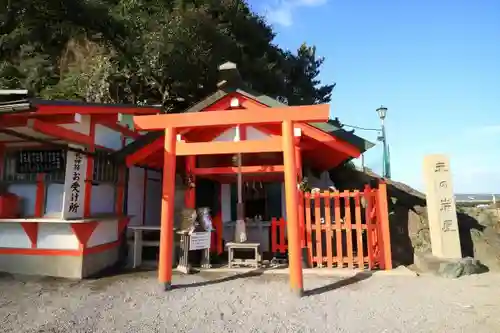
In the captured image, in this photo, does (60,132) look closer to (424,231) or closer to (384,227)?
(384,227)

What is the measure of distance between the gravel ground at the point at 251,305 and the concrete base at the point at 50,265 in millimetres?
319

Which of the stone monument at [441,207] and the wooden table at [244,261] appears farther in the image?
the wooden table at [244,261]

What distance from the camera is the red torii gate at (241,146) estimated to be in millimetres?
5242

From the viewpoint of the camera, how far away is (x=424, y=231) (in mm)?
9648

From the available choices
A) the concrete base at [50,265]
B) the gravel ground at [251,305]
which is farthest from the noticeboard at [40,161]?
the gravel ground at [251,305]

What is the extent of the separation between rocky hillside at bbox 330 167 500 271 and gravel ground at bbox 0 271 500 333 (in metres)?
1.67

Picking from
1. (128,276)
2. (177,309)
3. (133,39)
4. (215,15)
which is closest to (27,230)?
(128,276)

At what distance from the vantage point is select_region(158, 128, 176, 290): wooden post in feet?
18.5

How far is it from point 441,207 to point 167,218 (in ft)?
19.9

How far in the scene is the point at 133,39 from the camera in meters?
13.5

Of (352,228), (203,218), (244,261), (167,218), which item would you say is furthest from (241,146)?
(352,228)

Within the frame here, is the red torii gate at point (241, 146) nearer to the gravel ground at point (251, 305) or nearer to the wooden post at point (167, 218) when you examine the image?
the wooden post at point (167, 218)

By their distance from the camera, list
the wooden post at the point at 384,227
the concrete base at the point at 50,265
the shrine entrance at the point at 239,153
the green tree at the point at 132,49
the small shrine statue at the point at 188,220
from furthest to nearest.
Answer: the green tree at the point at 132,49, the small shrine statue at the point at 188,220, the wooden post at the point at 384,227, the concrete base at the point at 50,265, the shrine entrance at the point at 239,153

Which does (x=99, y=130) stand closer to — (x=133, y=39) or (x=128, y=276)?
(x=128, y=276)
